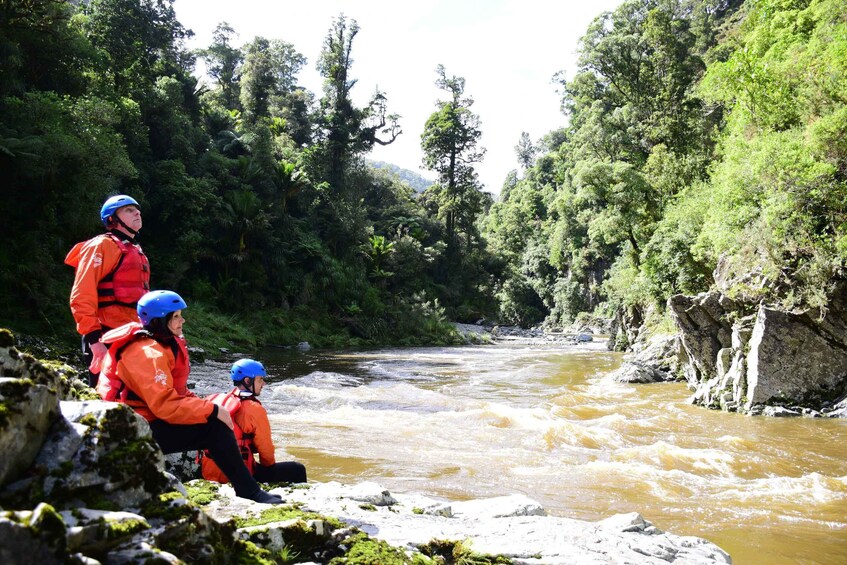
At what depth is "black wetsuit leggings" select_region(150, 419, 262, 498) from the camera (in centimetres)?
309

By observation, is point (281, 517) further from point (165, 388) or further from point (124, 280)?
point (124, 280)

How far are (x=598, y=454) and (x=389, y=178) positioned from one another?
39981 millimetres

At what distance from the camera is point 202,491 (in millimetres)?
3133

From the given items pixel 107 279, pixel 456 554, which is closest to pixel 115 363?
pixel 107 279

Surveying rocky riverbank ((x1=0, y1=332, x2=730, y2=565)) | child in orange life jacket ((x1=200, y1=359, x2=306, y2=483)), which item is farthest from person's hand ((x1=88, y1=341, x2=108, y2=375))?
child in orange life jacket ((x1=200, y1=359, x2=306, y2=483))

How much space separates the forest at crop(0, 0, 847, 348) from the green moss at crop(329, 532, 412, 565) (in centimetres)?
962

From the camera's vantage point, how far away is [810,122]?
423 inches

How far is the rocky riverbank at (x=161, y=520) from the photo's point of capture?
1.73m

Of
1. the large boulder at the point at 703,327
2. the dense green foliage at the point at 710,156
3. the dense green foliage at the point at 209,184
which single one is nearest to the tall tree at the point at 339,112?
the dense green foliage at the point at 209,184

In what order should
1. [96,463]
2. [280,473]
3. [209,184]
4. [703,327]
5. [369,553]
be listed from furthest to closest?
[209,184], [703,327], [280,473], [369,553], [96,463]

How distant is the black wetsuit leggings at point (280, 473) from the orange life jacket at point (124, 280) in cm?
152

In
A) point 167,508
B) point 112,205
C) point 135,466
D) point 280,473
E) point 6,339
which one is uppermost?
point 112,205

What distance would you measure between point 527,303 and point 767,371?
42346 mm

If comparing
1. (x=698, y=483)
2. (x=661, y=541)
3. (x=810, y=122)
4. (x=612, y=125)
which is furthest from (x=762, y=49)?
(x=661, y=541)
